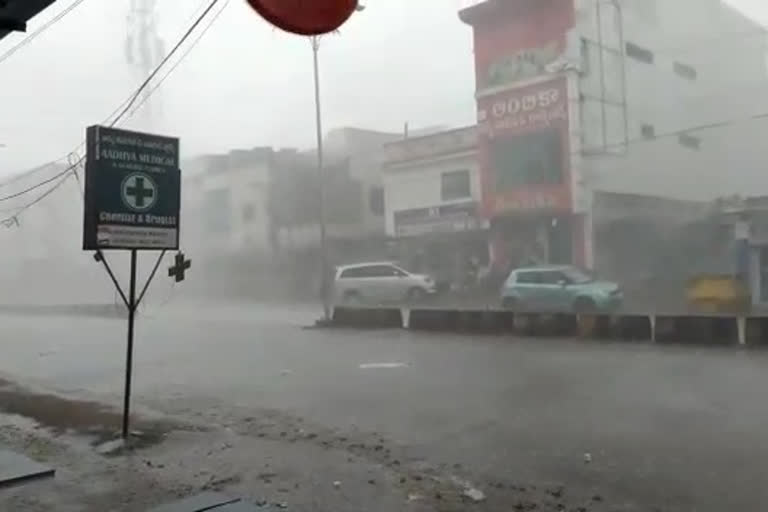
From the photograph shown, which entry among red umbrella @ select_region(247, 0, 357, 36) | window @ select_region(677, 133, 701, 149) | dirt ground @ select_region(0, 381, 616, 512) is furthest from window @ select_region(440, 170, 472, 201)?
red umbrella @ select_region(247, 0, 357, 36)

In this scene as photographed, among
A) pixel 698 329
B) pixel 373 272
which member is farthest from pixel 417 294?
pixel 698 329

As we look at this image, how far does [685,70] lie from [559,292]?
9.27m

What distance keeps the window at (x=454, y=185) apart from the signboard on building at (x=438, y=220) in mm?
376

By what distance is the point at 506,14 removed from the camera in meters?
23.6

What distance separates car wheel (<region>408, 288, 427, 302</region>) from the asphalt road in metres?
7.27

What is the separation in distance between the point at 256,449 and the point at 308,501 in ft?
4.65

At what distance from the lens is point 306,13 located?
199 cm

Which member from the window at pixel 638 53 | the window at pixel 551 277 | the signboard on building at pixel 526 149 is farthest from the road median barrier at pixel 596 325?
the window at pixel 638 53

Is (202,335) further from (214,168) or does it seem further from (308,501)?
(214,168)

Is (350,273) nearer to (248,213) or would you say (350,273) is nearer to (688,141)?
(248,213)

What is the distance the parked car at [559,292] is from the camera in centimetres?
1599

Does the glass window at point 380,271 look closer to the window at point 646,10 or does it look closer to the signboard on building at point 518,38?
the signboard on building at point 518,38

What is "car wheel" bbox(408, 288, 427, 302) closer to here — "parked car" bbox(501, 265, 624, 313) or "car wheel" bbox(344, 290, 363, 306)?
"car wheel" bbox(344, 290, 363, 306)

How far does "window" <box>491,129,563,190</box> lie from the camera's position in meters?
22.6
